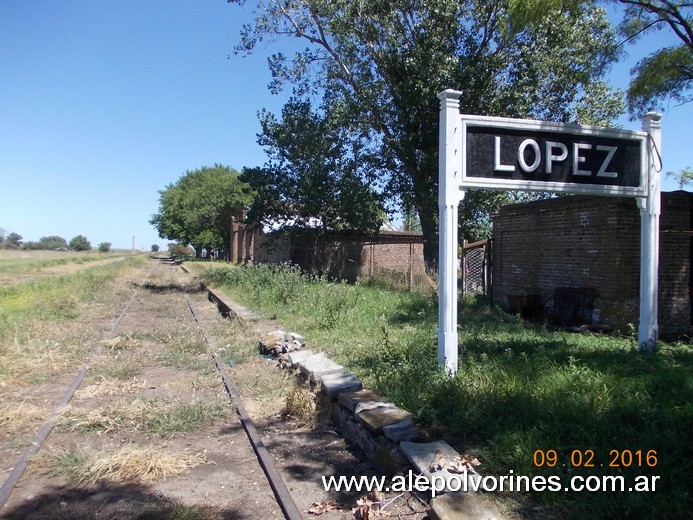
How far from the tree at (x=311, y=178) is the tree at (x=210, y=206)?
792 inches

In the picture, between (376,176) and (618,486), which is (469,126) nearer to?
(618,486)

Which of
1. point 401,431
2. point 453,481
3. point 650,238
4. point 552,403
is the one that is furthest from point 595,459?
point 650,238

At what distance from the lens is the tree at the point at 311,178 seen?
17.8 m

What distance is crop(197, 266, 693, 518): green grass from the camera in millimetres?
3064

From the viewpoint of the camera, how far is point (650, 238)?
6.42m

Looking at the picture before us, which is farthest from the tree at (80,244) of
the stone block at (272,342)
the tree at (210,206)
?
the stone block at (272,342)

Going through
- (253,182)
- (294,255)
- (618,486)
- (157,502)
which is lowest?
(157,502)

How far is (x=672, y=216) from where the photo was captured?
9078 mm

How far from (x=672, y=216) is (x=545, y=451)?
7.50m

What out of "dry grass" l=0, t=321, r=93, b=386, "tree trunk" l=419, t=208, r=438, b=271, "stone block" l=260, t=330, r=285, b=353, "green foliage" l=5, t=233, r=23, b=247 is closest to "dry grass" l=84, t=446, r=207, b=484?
"dry grass" l=0, t=321, r=93, b=386

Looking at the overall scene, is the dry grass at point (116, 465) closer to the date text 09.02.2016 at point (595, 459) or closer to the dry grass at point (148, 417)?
the dry grass at point (148, 417)

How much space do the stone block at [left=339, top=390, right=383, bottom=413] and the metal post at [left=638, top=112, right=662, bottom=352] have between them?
11.9 ft

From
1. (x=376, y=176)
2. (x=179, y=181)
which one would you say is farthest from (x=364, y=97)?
(x=179, y=181)

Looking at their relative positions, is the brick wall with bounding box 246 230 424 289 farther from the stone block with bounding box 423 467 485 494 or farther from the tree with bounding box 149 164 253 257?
the tree with bounding box 149 164 253 257
